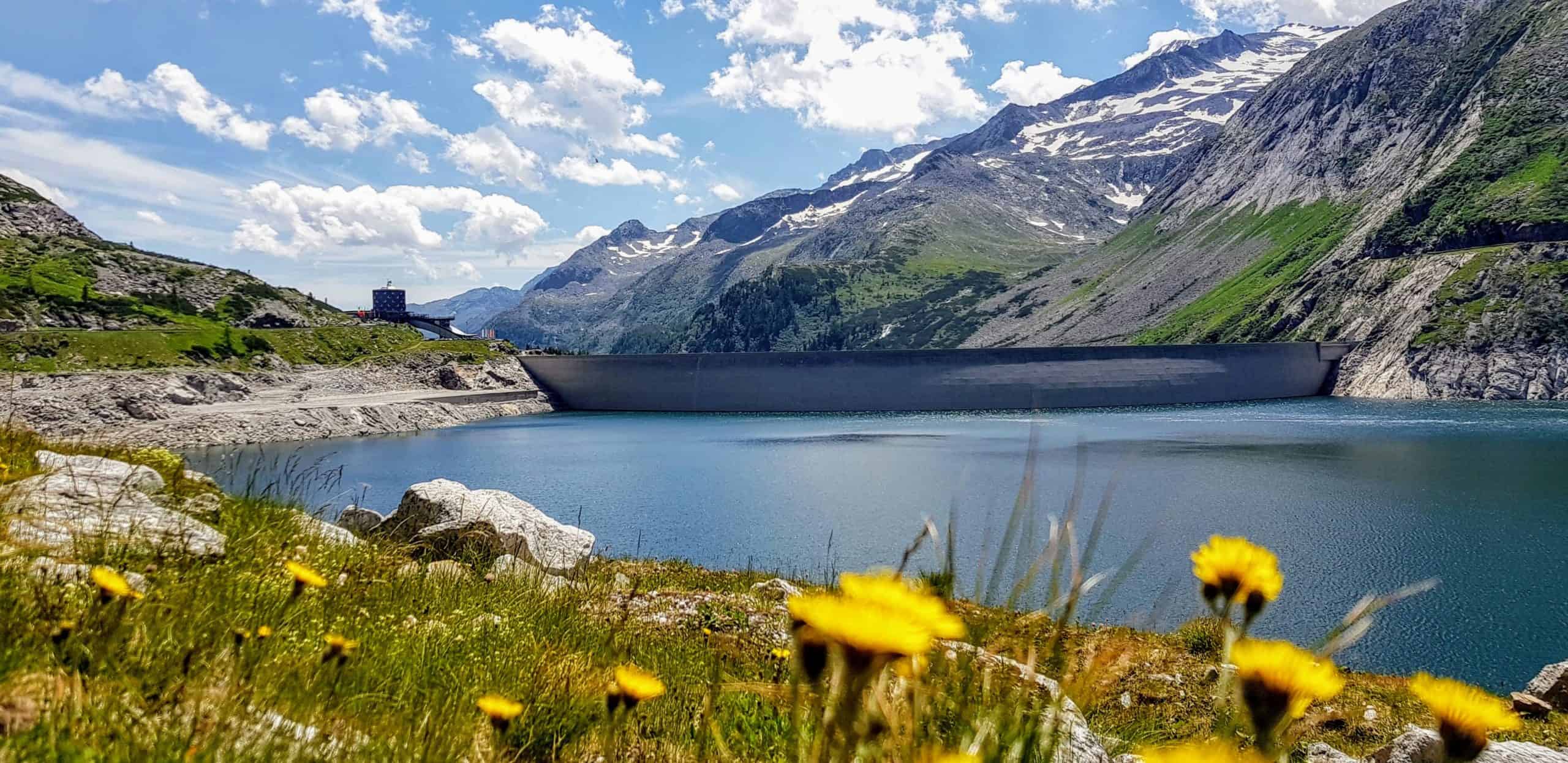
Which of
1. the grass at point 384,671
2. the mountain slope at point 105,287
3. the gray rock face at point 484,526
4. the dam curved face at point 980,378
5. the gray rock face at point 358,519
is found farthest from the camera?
the dam curved face at point 980,378

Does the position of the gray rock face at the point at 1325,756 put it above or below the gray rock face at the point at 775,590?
above

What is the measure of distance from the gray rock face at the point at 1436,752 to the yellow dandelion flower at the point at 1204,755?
12.4ft

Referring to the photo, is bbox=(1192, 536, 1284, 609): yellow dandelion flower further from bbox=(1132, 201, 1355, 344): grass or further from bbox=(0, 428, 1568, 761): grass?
bbox=(1132, 201, 1355, 344): grass

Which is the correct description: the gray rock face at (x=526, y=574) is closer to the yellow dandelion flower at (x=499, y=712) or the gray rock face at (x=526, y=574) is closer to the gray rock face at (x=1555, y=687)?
the yellow dandelion flower at (x=499, y=712)

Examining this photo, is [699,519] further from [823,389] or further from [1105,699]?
[823,389]

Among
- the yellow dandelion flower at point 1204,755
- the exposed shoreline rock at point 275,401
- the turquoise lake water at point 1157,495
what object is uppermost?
the yellow dandelion flower at point 1204,755

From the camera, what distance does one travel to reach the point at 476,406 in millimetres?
63281

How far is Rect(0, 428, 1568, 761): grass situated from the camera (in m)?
1.54

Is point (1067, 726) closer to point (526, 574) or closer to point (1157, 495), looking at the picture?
point (526, 574)

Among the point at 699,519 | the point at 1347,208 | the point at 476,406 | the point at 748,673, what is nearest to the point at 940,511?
the point at 699,519

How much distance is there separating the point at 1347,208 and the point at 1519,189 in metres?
34.3

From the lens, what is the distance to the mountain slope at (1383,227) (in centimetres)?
6159

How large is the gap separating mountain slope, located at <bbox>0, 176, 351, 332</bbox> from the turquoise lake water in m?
33.2

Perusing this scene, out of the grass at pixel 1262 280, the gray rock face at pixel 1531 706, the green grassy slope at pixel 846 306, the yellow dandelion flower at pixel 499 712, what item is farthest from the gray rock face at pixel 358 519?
the green grassy slope at pixel 846 306
